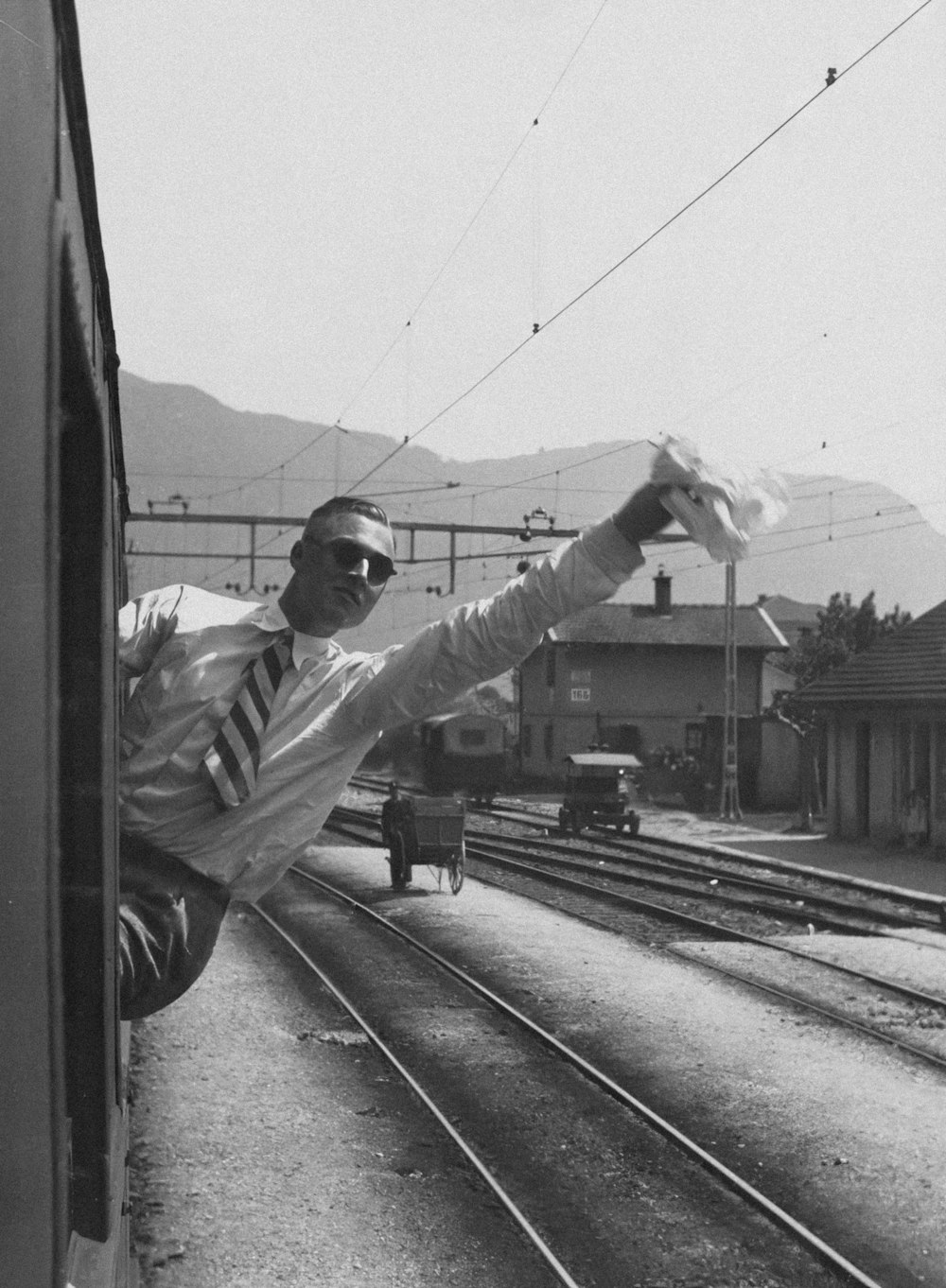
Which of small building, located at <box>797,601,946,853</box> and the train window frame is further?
small building, located at <box>797,601,946,853</box>

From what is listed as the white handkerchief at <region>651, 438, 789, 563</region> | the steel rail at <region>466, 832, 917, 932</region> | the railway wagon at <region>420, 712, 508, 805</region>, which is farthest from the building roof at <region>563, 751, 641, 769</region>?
the white handkerchief at <region>651, 438, 789, 563</region>

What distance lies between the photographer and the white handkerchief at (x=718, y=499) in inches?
77.0

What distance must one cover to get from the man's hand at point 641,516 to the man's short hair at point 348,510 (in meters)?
0.51

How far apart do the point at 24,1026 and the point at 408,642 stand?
1.23 meters

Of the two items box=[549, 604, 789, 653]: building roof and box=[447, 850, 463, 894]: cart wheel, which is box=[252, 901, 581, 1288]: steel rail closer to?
box=[447, 850, 463, 894]: cart wheel

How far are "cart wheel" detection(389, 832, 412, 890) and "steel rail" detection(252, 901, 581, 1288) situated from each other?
5.23 metres

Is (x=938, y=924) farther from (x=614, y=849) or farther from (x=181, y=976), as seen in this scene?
(x=181, y=976)

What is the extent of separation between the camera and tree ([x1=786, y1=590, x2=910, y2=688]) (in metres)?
47.8

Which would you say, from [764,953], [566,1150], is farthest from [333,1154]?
[764,953]

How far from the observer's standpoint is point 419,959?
549 inches

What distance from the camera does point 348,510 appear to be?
98.0 inches

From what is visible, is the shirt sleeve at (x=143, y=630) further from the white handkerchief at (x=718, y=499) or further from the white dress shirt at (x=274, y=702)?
the white handkerchief at (x=718, y=499)

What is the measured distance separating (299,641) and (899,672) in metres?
25.5

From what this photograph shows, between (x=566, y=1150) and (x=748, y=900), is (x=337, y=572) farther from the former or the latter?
(x=748, y=900)
